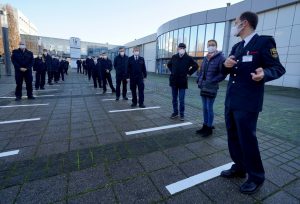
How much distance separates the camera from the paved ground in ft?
7.60

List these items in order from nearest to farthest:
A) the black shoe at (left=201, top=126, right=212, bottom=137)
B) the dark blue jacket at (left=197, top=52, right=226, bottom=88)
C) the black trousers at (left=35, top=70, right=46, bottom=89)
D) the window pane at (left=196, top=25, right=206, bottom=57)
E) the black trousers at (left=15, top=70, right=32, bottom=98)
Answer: the dark blue jacket at (left=197, top=52, right=226, bottom=88) → the black shoe at (left=201, top=126, right=212, bottom=137) → the black trousers at (left=15, top=70, right=32, bottom=98) → the black trousers at (left=35, top=70, right=46, bottom=89) → the window pane at (left=196, top=25, right=206, bottom=57)

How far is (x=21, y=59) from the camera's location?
7.60 metres

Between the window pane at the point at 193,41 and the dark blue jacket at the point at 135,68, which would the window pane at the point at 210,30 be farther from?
the dark blue jacket at the point at 135,68

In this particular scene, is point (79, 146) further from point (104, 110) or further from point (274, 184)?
point (274, 184)

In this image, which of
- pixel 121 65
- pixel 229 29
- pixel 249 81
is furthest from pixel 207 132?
pixel 229 29

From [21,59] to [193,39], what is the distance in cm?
2176

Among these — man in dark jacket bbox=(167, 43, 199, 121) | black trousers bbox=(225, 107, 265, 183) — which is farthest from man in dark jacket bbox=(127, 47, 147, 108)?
black trousers bbox=(225, 107, 265, 183)

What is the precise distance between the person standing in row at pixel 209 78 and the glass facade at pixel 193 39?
63.6ft

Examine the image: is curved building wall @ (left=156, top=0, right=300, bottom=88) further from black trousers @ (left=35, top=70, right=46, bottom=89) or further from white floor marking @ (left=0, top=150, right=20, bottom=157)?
white floor marking @ (left=0, top=150, right=20, bottom=157)

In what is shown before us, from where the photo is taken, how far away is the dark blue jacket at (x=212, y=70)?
13.0ft

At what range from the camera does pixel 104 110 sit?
21.3 feet

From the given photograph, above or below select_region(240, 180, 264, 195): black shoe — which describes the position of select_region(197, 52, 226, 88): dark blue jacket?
above

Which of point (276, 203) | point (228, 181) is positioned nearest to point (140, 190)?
point (228, 181)

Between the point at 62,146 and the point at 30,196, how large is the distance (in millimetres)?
1452
